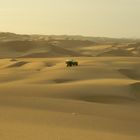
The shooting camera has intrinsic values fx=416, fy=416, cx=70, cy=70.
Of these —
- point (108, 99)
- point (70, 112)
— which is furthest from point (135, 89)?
point (70, 112)

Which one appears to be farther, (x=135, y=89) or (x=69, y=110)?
(x=135, y=89)

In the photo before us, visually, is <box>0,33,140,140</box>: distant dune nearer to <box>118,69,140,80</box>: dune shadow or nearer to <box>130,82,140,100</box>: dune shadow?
<box>130,82,140,100</box>: dune shadow

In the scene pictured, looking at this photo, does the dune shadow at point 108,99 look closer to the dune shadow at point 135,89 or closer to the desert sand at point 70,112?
the desert sand at point 70,112

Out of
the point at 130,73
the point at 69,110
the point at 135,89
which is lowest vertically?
the point at 130,73

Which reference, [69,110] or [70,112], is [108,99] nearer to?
[69,110]

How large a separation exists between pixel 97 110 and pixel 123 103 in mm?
2410

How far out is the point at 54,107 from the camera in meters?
8.80

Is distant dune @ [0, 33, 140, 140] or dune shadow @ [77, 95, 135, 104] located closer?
distant dune @ [0, 33, 140, 140]

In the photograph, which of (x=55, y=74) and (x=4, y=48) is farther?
(x=4, y=48)

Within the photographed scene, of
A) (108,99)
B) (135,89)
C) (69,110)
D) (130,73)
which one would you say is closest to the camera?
(69,110)

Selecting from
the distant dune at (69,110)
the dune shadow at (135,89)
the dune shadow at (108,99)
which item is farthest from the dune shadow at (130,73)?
the dune shadow at (108,99)

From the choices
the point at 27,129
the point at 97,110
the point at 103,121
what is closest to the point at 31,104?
the point at 97,110

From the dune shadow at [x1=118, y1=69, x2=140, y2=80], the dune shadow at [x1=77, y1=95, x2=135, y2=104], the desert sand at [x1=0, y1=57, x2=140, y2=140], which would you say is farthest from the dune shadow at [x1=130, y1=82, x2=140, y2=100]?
the dune shadow at [x1=118, y1=69, x2=140, y2=80]

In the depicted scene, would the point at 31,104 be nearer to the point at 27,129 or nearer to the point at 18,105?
the point at 18,105
